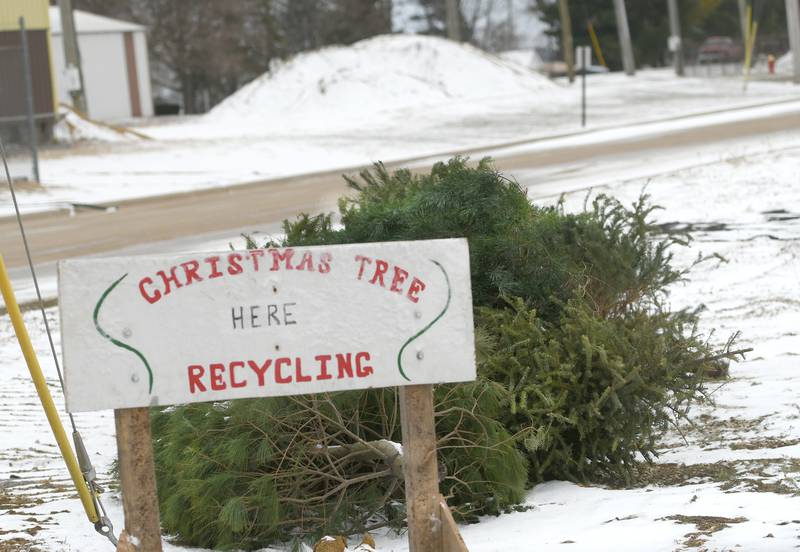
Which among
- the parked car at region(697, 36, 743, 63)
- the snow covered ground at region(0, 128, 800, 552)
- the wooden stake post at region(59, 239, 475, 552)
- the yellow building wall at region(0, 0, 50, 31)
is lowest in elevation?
the snow covered ground at region(0, 128, 800, 552)

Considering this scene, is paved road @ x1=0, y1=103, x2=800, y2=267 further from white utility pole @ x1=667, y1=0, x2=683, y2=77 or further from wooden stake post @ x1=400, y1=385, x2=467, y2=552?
white utility pole @ x1=667, y1=0, x2=683, y2=77

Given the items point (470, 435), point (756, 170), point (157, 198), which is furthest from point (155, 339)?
point (157, 198)

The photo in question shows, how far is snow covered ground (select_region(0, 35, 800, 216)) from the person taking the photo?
947 inches

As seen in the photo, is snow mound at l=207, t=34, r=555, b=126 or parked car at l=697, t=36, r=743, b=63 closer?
snow mound at l=207, t=34, r=555, b=126

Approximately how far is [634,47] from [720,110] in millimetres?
33646

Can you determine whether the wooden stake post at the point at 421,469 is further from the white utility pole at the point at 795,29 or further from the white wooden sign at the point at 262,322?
the white utility pole at the point at 795,29

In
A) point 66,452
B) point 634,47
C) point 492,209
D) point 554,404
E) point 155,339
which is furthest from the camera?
point 634,47

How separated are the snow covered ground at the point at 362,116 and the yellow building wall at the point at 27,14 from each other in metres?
3.60

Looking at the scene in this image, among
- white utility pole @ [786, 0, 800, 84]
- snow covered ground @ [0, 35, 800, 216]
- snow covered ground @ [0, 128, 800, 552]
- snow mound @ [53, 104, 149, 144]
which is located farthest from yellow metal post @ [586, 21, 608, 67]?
snow covered ground @ [0, 128, 800, 552]

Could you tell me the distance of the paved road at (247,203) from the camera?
51.8ft

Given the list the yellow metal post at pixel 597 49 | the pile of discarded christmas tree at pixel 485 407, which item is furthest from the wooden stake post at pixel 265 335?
the yellow metal post at pixel 597 49

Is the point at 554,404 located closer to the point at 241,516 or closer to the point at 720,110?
the point at 241,516

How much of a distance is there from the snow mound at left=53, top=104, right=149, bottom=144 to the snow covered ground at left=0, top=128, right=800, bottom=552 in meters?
20.2

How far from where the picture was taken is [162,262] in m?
4.10
